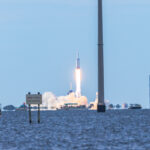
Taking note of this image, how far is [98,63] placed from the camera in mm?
190375

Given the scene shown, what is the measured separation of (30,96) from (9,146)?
6004cm

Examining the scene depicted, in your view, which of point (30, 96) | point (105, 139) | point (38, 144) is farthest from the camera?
point (30, 96)

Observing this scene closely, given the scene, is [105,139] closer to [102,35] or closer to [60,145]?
[60,145]

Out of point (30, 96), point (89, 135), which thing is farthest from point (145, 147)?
point (30, 96)

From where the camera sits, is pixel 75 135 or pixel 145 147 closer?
pixel 145 147

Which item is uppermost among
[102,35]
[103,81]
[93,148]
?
[102,35]

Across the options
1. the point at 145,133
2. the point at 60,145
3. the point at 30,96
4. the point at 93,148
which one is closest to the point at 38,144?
the point at 60,145

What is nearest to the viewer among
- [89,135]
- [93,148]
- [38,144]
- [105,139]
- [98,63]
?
[93,148]

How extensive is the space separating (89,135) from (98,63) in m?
85.8

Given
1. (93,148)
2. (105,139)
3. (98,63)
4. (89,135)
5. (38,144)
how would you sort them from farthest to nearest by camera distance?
1. (98,63)
2. (89,135)
3. (105,139)
4. (38,144)
5. (93,148)

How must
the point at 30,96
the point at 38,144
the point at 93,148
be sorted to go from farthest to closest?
the point at 30,96 < the point at 38,144 < the point at 93,148

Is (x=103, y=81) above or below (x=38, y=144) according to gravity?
above

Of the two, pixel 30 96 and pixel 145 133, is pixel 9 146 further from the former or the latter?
pixel 30 96

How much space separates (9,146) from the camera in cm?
8875
